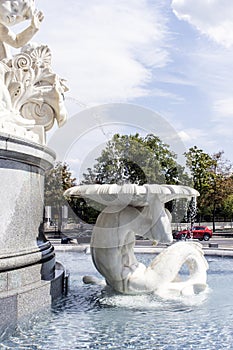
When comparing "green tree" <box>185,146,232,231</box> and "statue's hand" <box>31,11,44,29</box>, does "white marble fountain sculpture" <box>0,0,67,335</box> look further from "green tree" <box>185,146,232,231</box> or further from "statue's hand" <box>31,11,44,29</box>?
"green tree" <box>185,146,232,231</box>

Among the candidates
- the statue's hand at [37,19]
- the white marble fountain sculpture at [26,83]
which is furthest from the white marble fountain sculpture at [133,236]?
the statue's hand at [37,19]

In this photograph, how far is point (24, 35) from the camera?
6.97 meters

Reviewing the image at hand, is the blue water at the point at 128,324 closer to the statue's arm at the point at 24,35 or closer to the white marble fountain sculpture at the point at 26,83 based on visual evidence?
the white marble fountain sculpture at the point at 26,83

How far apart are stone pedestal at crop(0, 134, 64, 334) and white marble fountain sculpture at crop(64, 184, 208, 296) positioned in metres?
0.76

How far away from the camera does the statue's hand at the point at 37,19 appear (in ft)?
22.4

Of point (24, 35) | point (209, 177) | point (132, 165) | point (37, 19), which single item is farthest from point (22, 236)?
point (209, 177)

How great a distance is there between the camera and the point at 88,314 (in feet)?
17.6

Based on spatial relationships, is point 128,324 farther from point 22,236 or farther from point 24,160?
point 24,160

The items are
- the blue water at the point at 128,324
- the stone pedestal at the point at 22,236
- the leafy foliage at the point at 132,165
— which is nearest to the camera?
the blue water at the point at 128,324

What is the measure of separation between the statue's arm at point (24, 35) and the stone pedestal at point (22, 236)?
204 cm

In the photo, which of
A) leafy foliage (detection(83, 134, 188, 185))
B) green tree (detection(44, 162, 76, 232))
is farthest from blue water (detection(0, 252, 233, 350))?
green tree (detection(44, 162, 76, 232))

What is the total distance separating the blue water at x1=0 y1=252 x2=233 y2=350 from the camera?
4.21 m

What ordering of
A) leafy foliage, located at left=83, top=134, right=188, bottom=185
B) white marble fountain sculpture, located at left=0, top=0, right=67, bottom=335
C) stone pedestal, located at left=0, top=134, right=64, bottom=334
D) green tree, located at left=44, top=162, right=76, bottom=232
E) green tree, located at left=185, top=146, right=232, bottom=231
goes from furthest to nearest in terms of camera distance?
green tree, located at left=185, top=146, right=232, bottom=231, green tree, located at left=44, top=162, right=76, bottom=232, leafy foliage, located at left=83, top=134, right=188, bottom=185, white marble fountain sculpture, located at left=0, top=0, right=67, bottom=335, stone pedestal, located at left=0, top=134, right=64, bottom=334

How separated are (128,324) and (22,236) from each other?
166 centimetres
